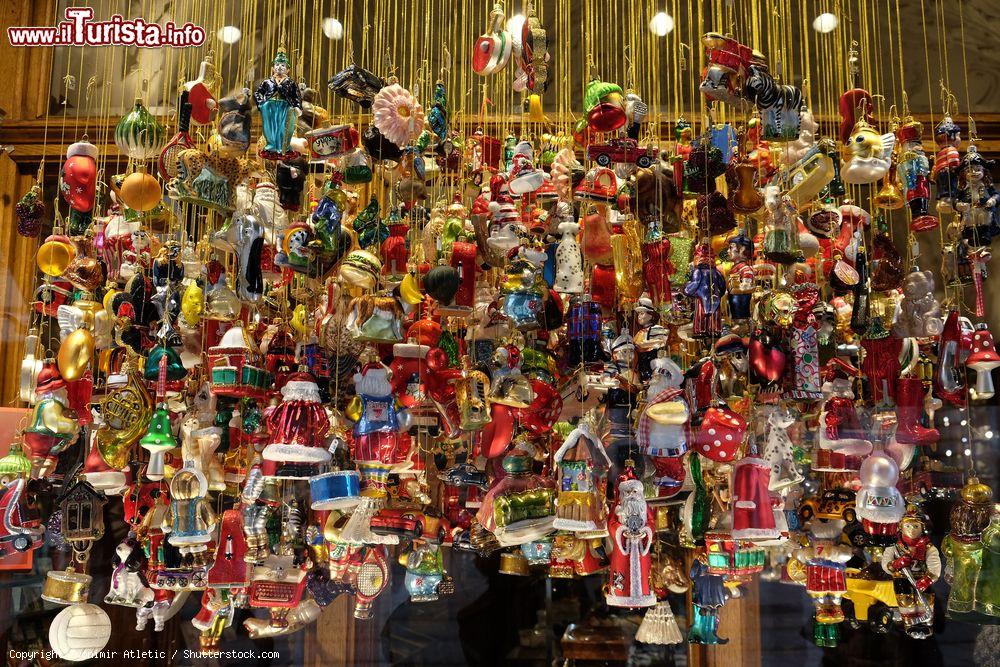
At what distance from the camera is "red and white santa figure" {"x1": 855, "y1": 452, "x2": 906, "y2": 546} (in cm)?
159

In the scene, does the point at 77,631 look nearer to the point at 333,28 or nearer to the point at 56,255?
the point at 56,255

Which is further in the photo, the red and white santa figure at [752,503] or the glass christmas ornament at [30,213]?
the glass christmas ornament at [30,213]

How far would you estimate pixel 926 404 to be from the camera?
5.67 ft

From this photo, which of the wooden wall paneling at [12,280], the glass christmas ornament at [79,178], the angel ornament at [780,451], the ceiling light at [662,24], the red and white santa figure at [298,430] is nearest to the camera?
the red and white santa figure at [298,430]

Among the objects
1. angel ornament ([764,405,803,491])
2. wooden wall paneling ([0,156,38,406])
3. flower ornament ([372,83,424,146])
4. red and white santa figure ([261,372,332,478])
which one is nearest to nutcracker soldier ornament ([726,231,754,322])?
angel ornament ([764,405,803,491])

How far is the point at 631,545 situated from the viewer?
1.58 metres

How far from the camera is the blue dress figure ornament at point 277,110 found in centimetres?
161

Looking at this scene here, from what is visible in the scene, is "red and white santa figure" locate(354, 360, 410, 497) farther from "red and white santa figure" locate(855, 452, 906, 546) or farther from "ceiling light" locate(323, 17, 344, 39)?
"ceiling light" locate(323, 17, 344, 39)

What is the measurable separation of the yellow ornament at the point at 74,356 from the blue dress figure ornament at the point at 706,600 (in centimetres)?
122

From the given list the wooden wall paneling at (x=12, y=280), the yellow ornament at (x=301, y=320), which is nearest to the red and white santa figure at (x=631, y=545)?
the yellow ornament at (x=301, y=320)

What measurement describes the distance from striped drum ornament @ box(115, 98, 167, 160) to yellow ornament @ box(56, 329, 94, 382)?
0.37 metres

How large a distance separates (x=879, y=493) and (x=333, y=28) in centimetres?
176

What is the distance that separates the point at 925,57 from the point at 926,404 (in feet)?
3.68

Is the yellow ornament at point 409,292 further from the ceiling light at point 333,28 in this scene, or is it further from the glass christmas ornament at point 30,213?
the ceiling light at point 333,28
